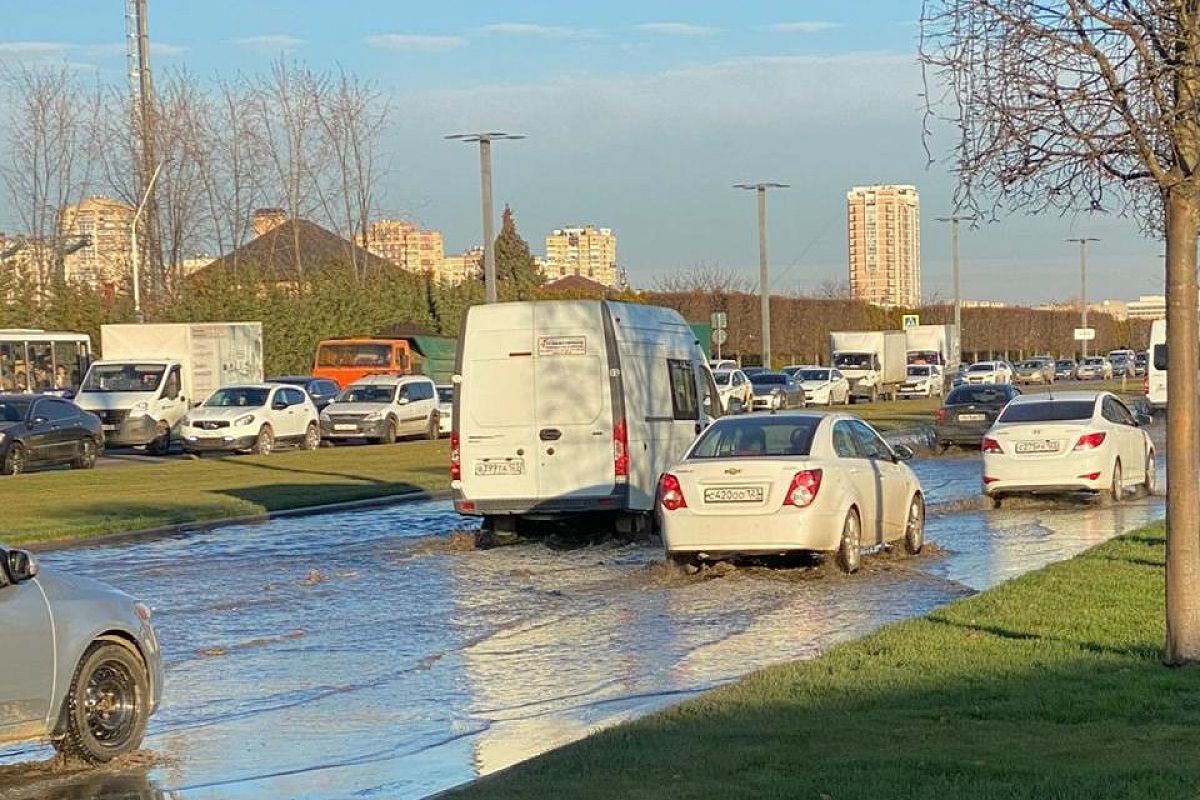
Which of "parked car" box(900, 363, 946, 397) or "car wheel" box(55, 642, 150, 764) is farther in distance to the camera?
"parked car" box(900, 363, 946, 397)

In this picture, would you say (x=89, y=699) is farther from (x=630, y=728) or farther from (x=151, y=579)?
(x=151, y=579)

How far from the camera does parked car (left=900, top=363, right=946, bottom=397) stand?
81375mm

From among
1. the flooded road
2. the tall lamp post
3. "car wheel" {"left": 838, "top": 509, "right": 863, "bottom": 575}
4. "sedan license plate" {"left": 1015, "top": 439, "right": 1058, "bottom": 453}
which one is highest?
the tall lamp post

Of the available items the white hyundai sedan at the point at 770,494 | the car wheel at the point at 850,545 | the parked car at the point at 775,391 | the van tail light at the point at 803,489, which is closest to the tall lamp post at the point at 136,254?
the parked car at the point at 775,391

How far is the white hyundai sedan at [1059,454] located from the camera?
24578 mm

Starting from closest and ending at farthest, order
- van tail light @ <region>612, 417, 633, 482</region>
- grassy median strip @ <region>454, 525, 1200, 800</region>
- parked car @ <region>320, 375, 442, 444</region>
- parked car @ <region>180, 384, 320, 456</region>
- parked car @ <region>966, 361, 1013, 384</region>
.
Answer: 1. grassy median strip @ <region>454, 525, 1200, 800</region>
2. van tail light @ <region>612, 417, 633, 482</region>
3. parked car @ <region>180, 384, 320, 456</region>
4. parked car @ <region>320, 375, 442, 444</region>
5. parked car @ <region>966, 361, 1013, 384</region>

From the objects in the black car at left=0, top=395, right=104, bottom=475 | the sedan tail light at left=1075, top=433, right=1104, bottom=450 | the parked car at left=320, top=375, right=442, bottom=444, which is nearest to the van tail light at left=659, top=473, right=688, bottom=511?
the sedan tail light at left=1075, top=433, right=1104, bottom=450

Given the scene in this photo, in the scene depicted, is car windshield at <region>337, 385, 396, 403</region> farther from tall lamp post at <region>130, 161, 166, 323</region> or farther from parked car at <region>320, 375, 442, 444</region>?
tall lamp post at <region>130, 161, 166, 323</region>

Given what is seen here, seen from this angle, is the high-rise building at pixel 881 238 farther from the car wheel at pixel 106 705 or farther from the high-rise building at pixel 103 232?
the car wheel at pixel 106 705

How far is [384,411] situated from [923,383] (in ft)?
127

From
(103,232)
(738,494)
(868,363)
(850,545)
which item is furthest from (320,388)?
(738,494)

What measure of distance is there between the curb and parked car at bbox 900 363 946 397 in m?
53.1

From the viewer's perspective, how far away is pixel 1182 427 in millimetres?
9930

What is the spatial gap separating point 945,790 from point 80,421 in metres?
33.0
